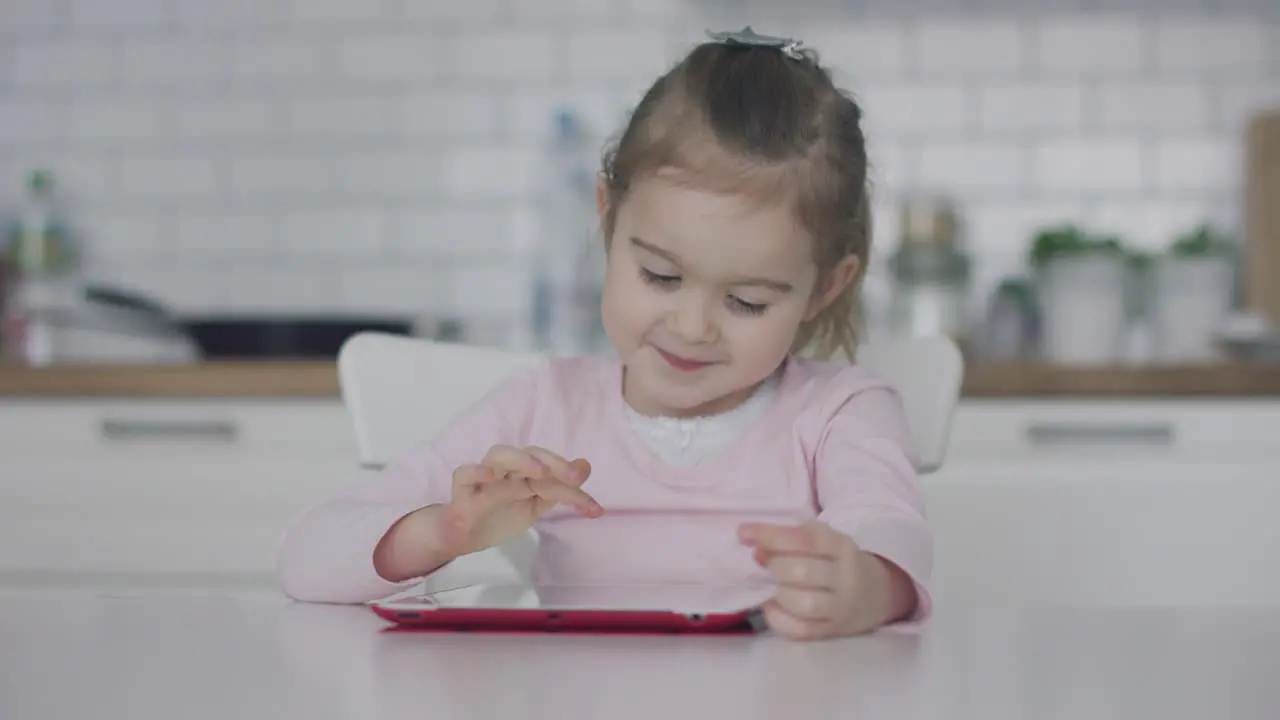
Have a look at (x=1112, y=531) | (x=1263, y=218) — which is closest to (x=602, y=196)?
(x=1112, y=531)

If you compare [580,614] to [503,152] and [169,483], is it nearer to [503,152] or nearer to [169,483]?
[169,483]

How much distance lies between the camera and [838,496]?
1031mm

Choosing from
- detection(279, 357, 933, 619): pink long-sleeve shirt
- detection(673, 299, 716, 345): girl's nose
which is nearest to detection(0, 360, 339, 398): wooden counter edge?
detection(279, 357, 933, 619): pink long-sleeve shirt

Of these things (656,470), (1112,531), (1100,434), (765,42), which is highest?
(765,42)

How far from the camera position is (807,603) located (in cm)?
73

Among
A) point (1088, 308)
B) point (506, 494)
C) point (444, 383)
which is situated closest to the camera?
point (506, 494)

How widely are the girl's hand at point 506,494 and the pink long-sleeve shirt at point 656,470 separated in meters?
0.17

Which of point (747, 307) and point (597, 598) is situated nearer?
point (597, 598)

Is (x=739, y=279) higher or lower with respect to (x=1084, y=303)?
higher

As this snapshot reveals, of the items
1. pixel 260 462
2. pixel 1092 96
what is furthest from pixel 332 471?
pixel 1092 96

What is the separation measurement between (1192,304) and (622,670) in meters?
1.90

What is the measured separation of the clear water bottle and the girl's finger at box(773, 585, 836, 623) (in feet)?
5.12

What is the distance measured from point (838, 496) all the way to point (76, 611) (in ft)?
1.65

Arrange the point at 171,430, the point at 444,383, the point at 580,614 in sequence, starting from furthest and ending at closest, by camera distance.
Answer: the point at 171,430, the point at 444,383, the point at 580,614
